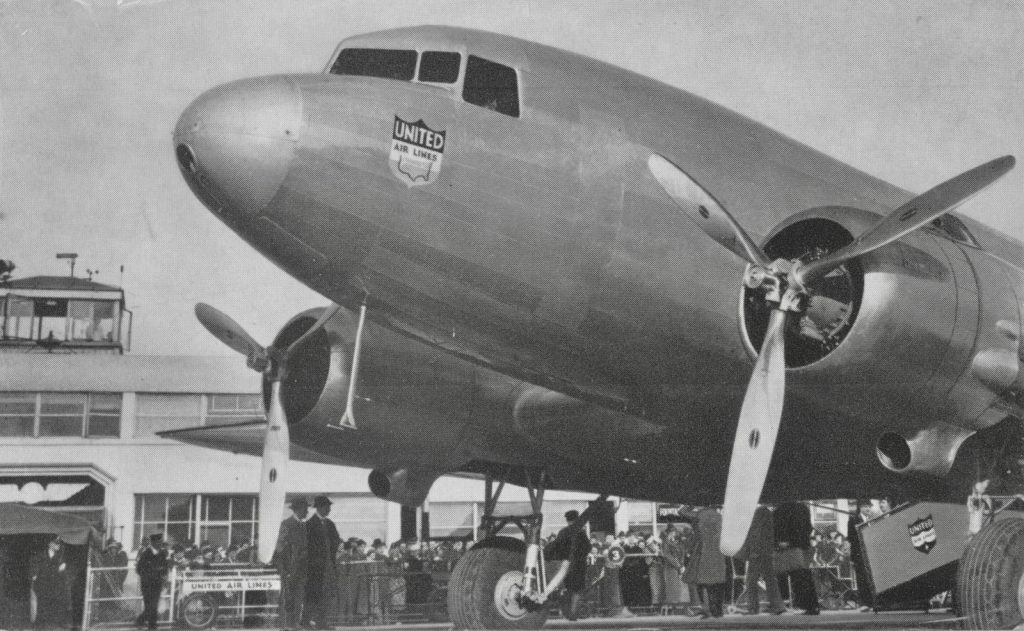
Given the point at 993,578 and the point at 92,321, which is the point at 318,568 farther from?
the point at 92,321

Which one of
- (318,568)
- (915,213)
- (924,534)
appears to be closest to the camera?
(915,213)

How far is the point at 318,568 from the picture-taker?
43.1 ft

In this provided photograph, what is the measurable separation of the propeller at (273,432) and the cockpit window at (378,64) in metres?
3.28

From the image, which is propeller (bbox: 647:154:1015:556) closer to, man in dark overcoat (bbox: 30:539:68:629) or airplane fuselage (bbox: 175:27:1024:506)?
airplane fuselage (bbox: 175:27:1024:506)

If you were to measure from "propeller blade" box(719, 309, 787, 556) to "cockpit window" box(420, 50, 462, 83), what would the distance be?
2.93 metres

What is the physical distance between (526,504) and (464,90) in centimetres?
2856

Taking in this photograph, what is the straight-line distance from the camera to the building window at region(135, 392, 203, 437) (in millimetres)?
32875

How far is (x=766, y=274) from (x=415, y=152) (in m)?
2.63

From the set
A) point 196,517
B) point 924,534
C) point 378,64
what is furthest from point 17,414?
point 924,534

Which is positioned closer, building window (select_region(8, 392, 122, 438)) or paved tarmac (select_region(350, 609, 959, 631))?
paved tarmac (select_region(350, 609, 959, 631))

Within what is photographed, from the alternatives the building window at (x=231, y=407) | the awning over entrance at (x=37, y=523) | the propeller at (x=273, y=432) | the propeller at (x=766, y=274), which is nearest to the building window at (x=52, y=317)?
the building window at (x=231, y=407)

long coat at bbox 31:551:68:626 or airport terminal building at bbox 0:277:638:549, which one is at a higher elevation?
airport terminal building at bbox 0:277:638:549

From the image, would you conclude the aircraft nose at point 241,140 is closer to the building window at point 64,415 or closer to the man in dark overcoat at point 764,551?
the man in dark overcoat at point 764,551

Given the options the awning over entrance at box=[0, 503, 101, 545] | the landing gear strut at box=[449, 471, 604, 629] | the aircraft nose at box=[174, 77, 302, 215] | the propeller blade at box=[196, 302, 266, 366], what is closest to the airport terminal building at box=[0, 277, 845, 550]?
the awning over entrance at box=[0, 503, 101, 545]
